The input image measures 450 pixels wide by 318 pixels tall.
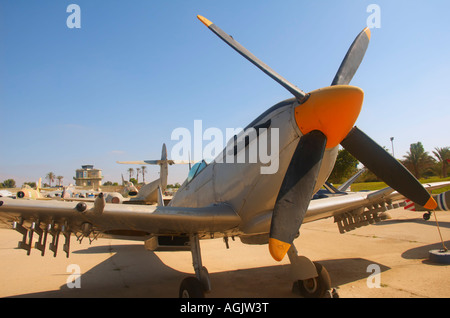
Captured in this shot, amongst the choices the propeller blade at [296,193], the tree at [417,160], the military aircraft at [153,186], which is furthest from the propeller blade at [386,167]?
the tree at [417,160]

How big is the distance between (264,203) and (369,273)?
383 centimetres

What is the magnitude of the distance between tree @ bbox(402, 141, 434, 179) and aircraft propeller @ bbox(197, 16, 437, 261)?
4130 centimetres

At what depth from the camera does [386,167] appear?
4012 mm

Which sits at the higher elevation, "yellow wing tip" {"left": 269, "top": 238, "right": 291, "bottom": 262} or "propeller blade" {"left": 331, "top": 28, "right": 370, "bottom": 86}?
"propeller blade" {"left": 331, "top": 28, "right": 370, "bottom": 86}

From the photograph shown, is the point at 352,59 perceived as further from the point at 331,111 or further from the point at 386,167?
the point at 386,167

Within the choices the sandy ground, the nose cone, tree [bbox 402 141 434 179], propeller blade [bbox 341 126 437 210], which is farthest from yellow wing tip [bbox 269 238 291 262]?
tree [bbox 402 141 434 179]

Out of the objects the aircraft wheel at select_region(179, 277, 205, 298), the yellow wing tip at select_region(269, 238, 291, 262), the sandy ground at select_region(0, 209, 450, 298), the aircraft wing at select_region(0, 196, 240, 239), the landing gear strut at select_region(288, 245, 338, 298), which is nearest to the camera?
the yellow wing tip at select_region(269, 238, 291, 262)

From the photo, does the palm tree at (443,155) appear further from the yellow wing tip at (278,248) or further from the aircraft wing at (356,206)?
the yellow wing tip at (278,248)

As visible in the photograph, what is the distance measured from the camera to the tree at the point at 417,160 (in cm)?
3869

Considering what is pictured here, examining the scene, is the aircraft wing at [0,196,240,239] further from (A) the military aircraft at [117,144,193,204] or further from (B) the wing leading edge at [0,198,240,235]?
(A) the military aircraft at [117,144,193,204]

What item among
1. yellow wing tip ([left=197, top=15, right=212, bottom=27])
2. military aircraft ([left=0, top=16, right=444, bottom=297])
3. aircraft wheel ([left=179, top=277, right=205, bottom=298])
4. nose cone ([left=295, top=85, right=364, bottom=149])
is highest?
yellow wing tip ([left=197, top=15, right=212, bottom=27])

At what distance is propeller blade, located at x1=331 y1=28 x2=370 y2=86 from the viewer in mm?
3959

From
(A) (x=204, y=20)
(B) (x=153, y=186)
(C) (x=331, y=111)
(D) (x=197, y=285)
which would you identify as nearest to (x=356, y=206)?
(C) (x=331, y=111)

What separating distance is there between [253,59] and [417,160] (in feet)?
146
